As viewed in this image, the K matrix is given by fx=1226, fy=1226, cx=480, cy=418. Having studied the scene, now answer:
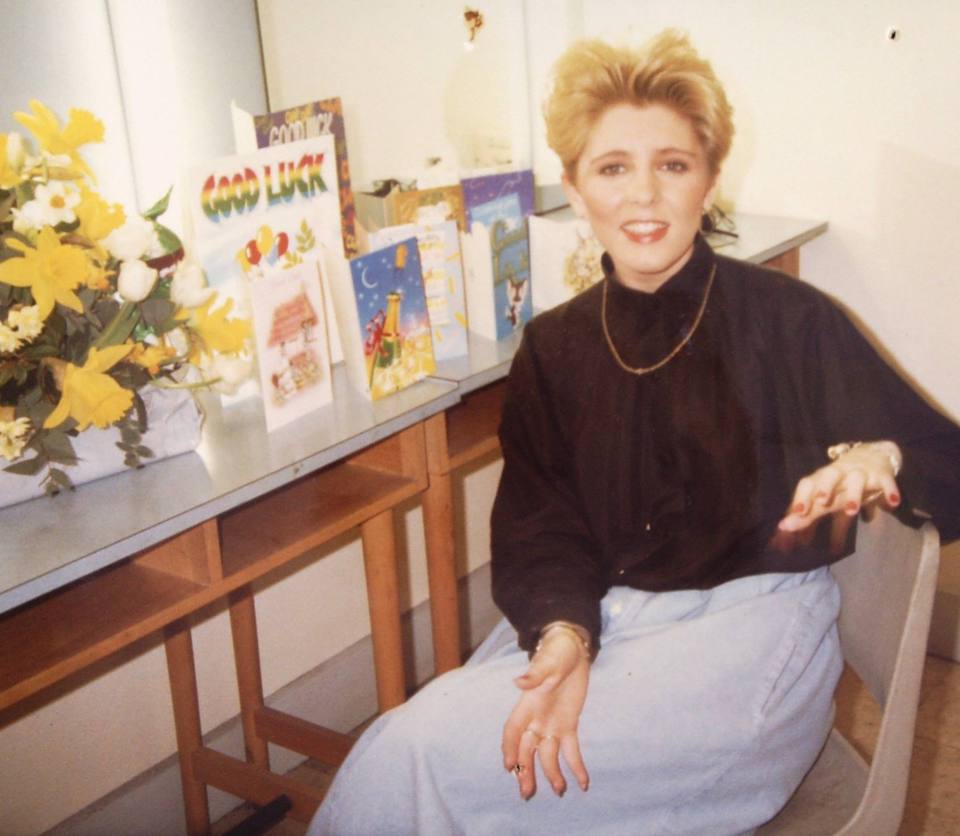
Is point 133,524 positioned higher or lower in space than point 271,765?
higher

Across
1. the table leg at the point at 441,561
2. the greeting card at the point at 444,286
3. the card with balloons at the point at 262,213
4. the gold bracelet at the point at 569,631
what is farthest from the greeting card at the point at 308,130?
the gold bracelet at the point at 569,631

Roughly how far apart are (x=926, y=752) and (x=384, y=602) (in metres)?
1.12

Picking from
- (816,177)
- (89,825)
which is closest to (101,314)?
(89,825)

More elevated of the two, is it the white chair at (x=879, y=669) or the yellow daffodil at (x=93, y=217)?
the yellow daffodil at (x=93, y=217)

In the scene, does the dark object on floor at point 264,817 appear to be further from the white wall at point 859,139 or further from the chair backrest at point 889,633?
the white wall at point 859,139

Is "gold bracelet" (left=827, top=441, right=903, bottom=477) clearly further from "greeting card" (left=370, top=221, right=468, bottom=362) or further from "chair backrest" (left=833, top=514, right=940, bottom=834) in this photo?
"greeting card" (left=370, top=221, right=468, bottom=362)

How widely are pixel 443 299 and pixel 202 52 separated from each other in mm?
803

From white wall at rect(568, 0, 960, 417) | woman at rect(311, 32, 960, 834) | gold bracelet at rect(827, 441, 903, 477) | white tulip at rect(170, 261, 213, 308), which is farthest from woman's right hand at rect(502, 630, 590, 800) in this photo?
white wall at rect(568, 0, 960, 417)

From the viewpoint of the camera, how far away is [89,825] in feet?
6.53

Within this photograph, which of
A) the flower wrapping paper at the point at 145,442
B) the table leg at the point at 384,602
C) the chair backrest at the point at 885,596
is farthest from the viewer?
the table leg at the point at 384,602

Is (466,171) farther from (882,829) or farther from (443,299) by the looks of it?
(882,829)

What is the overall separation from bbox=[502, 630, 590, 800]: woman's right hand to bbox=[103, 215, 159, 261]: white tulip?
0.63 m

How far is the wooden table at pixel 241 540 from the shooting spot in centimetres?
130

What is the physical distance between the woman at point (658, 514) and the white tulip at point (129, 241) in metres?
0.47
